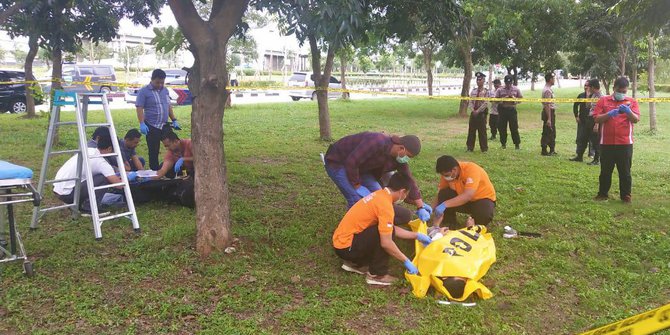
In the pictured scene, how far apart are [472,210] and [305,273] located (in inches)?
66.4

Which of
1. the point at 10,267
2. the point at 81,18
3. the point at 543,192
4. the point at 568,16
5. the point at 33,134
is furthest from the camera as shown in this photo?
the point at 568,16

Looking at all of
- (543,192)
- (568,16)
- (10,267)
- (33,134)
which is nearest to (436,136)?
(543,192)

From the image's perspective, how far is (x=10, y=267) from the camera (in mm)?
3838

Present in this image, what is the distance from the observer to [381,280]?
3.78 metres

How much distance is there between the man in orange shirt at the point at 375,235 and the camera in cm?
364

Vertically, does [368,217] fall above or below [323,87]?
below

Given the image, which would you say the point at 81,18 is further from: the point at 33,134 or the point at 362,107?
the point at 362,107

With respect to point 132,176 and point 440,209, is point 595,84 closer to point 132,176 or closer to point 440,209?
point 440,209

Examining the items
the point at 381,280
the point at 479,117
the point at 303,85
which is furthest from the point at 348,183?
the point at 303,85

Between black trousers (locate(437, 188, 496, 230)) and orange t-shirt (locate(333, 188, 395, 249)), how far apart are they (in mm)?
1263

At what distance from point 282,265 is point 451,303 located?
1.29 m

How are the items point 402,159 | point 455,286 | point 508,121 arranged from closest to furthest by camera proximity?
1. point 455,286
2. point 402,159
3. point 508,121

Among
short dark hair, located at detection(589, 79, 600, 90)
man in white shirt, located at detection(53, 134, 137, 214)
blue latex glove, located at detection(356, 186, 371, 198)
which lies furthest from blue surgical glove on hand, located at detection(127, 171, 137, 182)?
short dark hair, located at detection(589, 79, 600, 90)

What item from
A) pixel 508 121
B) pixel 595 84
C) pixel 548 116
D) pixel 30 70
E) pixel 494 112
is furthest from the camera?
pixel 30 70
